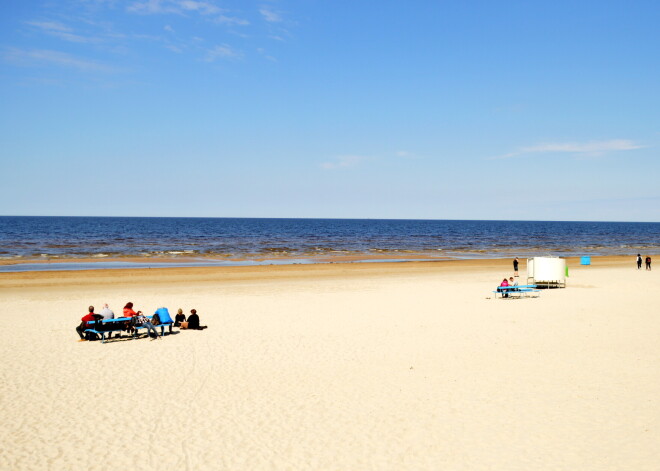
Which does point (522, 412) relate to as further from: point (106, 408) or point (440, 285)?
point (440, 285)

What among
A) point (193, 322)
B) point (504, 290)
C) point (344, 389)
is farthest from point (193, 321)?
point (504, 290)

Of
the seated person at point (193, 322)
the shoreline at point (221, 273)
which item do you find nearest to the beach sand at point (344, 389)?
the seated person at point (193, 322)

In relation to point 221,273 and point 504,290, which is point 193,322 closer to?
point 504,290

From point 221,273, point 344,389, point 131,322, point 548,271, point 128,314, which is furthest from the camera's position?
point 221,273

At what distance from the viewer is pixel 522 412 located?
924 centimetres

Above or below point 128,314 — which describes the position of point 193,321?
below

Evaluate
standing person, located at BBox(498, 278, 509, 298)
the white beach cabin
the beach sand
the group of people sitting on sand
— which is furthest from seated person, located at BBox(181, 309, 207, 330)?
the white beach cabin

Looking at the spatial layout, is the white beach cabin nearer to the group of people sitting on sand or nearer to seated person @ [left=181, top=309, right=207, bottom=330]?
seated person @ [left=181, top=309, right=207, bottom=330]

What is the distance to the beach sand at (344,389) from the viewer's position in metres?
7.68

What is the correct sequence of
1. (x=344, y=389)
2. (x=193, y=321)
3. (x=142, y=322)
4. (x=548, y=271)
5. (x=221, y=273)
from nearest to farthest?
(x=344, y=389), (x=142, y=322), (x=193, y=321), (x=548, y=271), (x=221, y=273)

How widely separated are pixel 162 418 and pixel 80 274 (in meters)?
28.9

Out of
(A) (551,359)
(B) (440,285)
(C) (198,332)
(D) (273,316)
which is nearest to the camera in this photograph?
(A) (551,359)

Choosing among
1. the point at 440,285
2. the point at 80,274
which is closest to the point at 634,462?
the point at 440,285

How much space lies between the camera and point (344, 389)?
34.7 ft
